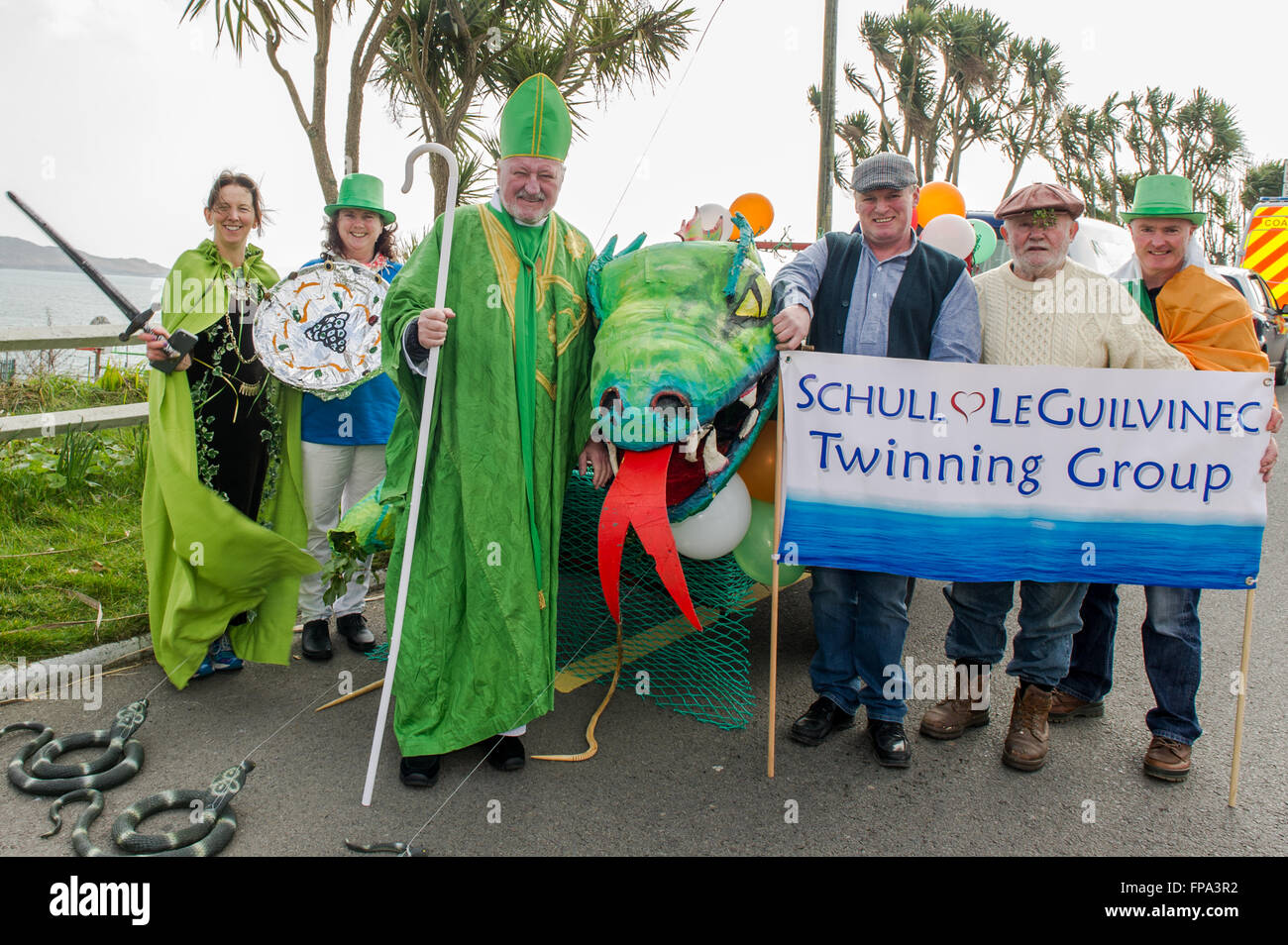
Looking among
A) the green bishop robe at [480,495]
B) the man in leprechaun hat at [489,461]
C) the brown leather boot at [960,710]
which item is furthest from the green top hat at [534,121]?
the brown leather boot at [960,710]

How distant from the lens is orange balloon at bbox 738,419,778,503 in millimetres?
3680

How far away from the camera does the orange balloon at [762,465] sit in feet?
12.1

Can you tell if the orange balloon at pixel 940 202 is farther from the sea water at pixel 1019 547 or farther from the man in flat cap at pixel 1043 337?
the sea water at pixel 1019 547

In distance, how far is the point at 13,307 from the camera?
44.2m

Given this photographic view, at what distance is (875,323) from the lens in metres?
3.44

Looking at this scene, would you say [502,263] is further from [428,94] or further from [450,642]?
[428,94]

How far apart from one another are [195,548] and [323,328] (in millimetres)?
1079

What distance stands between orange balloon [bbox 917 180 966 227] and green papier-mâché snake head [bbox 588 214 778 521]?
2318 mm

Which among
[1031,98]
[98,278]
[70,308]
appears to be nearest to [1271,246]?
[1031,98]

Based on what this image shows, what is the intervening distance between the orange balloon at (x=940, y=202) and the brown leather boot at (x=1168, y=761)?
10.9 ft

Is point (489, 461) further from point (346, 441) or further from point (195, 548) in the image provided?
point (195, 548)

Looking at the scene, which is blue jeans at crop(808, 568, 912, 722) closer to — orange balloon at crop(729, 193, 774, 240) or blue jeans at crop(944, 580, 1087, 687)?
blue jeans at crop(944, 580, 1087, 687)

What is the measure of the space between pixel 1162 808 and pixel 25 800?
12.9 ft

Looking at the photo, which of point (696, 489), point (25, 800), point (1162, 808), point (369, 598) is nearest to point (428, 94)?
point (369, 598)
